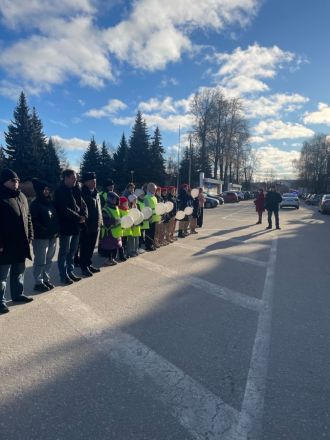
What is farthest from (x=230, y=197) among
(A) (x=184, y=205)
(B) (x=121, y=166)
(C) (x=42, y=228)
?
(C) (x=42, y=228)

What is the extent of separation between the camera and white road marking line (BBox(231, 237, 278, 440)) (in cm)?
238

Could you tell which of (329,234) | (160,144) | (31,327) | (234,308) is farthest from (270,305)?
(160,144)

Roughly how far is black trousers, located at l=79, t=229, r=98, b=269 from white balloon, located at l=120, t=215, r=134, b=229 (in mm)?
922

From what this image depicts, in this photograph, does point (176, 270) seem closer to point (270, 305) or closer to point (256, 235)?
point (270, 305)

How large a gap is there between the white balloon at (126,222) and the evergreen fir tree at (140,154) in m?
45.3

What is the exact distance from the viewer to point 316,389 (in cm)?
287

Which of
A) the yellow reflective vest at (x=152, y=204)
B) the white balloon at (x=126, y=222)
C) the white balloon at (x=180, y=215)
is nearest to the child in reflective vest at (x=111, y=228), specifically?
the white balloon at (x=126, y=222)

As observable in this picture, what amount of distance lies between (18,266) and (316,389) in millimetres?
4143

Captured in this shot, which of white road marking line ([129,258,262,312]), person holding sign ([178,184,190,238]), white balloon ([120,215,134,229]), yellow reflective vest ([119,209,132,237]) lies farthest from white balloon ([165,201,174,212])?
white road marking line ([129,258,262,312])

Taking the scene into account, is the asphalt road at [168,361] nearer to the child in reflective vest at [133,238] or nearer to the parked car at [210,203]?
the child in reflective vest at [133,238]

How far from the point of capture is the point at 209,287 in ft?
19.1

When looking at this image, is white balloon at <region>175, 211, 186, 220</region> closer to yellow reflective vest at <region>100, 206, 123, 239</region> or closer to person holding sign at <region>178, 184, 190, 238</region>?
person holding sign at <region>178, 184, 190, 238</region>

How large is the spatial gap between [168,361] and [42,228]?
10.5 ft

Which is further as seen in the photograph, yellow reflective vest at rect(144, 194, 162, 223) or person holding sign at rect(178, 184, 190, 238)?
person holding sign at rect(178, 184, 190, 238)
